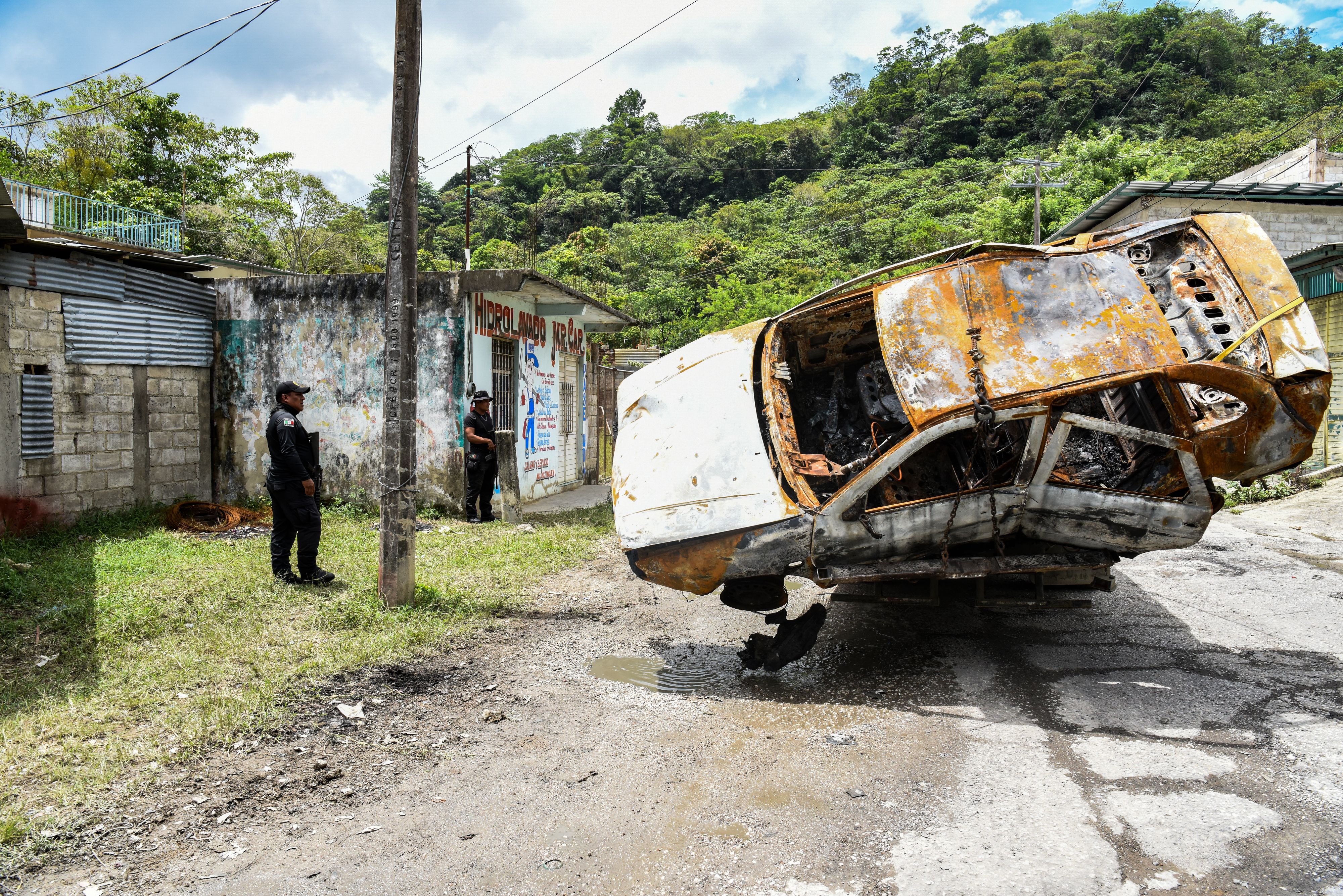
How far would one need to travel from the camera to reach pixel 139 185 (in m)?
29.9

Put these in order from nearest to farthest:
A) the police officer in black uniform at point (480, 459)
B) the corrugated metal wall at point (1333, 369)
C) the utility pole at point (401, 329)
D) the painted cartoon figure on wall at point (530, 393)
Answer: the utility pole at point (401, 329) < the police officer in black uniform at point (480, 459) < the painted cartoon figure on wall at point (530, 393) < the corrugated metal wall at point (1333, 369)

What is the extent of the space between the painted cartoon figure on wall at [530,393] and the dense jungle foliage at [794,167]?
545 cm

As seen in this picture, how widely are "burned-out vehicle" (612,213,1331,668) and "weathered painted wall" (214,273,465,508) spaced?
5612mm

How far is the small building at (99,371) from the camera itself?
8062mm

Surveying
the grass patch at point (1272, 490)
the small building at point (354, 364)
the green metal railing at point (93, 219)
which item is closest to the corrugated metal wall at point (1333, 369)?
the grass patch at point (1272, 490)

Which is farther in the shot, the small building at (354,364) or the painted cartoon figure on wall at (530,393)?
the painted cartoon figure on wall at (530,393)

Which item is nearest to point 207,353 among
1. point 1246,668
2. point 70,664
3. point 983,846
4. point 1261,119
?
point 70,664

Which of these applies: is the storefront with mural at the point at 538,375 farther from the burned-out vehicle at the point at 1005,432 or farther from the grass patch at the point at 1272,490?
the grass patch at the point at 1272,490

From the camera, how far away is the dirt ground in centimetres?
276

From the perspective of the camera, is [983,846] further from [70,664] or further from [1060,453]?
[70,664]

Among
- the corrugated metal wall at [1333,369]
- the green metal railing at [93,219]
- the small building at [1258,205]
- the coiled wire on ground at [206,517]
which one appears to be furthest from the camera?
the green metal railing at [93,219]

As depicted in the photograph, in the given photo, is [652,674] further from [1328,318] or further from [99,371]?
[1328,318]

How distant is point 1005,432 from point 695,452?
221 centimetres

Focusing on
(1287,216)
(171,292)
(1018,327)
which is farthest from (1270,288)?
(1287,216)
